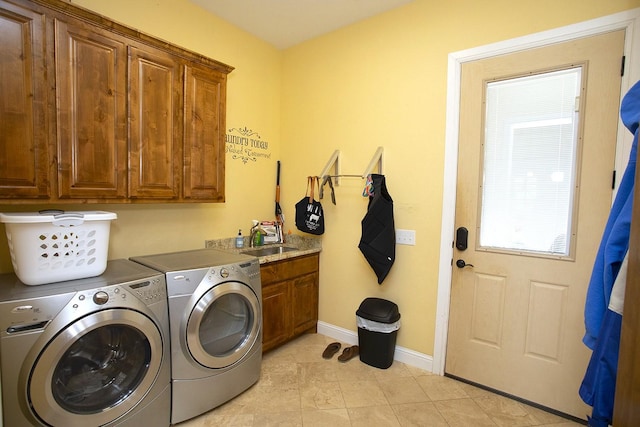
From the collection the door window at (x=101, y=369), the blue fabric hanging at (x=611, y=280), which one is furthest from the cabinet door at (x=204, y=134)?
the blue fabric hanging at (x=611, y=280)

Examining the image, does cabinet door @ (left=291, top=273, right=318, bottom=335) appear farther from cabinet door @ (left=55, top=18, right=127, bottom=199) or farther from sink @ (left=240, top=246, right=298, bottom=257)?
cabinet door @ (left=55, top=18, right=127, bottom=199)

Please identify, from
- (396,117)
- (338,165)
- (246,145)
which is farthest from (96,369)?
(396,117)

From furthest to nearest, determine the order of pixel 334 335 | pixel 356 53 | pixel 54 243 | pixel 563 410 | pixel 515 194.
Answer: pixel 334 335
pixel 356 53
pixel 515 194
pixel 563 410
pixel 54 243

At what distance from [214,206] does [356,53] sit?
1908mm

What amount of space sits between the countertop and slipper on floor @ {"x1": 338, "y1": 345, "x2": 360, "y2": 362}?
0.94 meters

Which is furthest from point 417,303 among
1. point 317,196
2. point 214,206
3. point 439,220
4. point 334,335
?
point 214,206

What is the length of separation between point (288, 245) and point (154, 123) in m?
1.73

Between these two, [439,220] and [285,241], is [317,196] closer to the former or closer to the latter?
[285,241]

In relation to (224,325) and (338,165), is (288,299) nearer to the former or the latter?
(224,325)

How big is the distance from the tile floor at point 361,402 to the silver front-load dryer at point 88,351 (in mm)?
456

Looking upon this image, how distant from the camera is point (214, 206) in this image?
2.76 meters

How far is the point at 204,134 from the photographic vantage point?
90.0 inches

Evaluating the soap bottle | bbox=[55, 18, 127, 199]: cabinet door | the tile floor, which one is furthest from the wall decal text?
the tile floor

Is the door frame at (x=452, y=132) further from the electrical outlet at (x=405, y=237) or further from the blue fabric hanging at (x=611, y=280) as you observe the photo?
the blue fabric hanging at (x=611, y=280)
